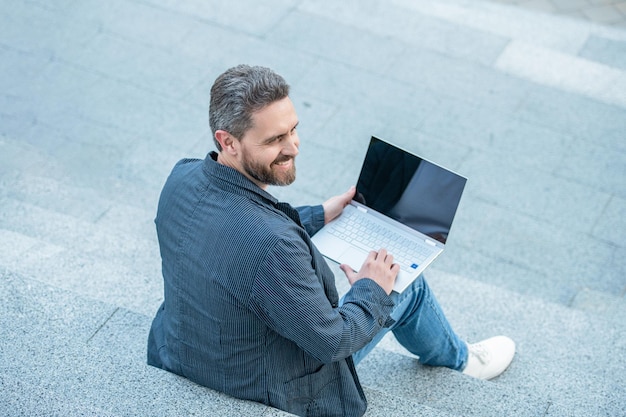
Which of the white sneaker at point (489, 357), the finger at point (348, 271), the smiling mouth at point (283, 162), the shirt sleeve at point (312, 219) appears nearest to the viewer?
the smiling mouth at point (283, 162)

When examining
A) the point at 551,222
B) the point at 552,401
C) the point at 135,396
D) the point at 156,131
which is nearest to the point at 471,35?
the point at 551,222

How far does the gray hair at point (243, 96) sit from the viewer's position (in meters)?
2.37

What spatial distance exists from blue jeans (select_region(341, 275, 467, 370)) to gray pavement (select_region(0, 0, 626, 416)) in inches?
3.7

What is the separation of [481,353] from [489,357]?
48mm

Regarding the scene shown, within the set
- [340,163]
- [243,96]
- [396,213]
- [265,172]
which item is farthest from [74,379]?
[340,163]

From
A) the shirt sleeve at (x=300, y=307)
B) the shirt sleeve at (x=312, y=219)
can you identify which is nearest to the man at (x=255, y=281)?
the shirt sleeve at (x=300, y=307)

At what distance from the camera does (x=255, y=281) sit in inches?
87.4

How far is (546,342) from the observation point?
379cm

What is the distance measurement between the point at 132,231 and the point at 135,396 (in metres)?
2.21

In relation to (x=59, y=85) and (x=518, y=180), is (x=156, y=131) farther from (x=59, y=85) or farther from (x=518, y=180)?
(x=518, y=180)

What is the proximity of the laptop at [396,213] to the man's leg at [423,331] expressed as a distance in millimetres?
182

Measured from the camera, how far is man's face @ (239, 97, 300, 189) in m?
2.40

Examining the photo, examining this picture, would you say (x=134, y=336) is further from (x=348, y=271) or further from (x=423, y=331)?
(x=423, y=331)

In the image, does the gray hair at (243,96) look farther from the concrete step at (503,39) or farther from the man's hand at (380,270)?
the concrete step at (503,39)
